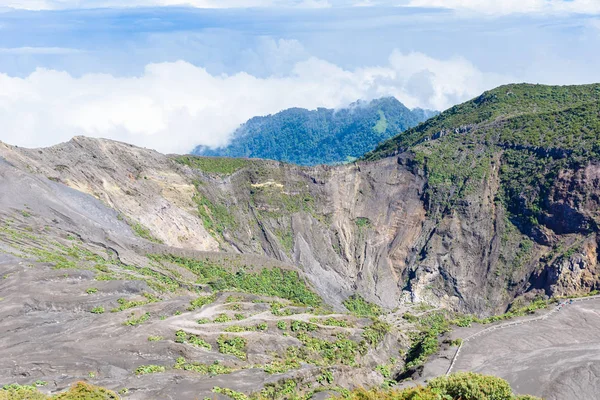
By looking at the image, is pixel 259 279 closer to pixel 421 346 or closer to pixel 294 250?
pixel 294 250

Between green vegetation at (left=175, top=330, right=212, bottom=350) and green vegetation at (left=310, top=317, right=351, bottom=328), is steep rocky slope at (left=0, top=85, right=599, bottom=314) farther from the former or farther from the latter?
green vegetation at (left=175, top=330, right=212, bottom=350)

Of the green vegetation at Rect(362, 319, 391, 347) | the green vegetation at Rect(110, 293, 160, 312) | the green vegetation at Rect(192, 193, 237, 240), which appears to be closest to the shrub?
the green vegetation at Rect(110, 293, 160, 312)

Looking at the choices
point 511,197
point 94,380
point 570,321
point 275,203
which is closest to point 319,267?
point 275,203

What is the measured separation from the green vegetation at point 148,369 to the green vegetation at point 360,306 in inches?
1631

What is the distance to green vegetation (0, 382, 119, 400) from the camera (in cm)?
2795

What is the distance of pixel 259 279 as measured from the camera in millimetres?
72312

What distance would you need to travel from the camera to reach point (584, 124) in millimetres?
86312

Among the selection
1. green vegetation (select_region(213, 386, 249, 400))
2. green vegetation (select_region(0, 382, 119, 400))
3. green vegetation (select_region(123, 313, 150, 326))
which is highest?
green vegetation (select_region(0, 382, 119, 400))

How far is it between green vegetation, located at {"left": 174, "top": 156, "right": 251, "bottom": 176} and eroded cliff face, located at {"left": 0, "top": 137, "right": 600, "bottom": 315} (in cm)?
31

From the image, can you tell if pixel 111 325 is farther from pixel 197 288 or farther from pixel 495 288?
pixel 495 288

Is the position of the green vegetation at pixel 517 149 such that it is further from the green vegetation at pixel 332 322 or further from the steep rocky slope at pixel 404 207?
the green vegetation at pixel 332 322

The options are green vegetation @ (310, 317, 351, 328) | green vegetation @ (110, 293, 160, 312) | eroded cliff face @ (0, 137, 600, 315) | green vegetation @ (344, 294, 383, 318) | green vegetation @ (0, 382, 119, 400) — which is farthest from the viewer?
eroded cliff face @ (0, 137, 600, 315)

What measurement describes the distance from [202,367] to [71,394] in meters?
11.0

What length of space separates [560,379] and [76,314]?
3361cm
